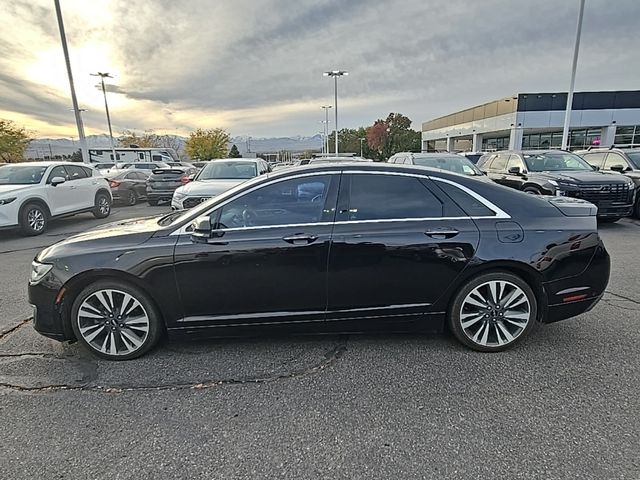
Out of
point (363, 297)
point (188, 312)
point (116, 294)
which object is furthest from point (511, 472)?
point (116, 294)

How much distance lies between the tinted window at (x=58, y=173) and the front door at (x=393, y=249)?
29.9ft

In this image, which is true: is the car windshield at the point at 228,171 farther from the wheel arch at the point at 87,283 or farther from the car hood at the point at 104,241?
the wheel arch at the point at 87,283

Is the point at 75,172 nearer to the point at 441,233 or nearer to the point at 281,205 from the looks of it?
the point at 281,205

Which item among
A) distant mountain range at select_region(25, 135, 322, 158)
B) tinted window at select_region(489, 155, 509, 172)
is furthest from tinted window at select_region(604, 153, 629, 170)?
distant mountain range at select_region(25, 135, 322, 158)

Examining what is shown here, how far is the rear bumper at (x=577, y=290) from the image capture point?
313cm

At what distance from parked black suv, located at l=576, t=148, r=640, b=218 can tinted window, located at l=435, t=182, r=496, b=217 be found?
340 inches

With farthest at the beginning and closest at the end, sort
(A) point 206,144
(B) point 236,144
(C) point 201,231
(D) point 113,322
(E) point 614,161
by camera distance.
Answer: (B) point 236,144 < (A) point 206,144 < (E) point 614,161 < (D) point 113,322 < (C) point 201,231

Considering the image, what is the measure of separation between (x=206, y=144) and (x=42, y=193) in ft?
156

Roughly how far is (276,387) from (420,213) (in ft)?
5.81

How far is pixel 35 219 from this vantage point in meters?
8.62

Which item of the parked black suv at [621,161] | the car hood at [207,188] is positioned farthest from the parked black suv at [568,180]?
the car hood at [207,188]

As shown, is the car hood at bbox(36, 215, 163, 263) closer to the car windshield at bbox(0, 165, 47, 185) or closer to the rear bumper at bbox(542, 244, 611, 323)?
the rear bumper at bbox(542, 244, 611, 323)

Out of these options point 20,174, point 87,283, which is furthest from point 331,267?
point 20,174

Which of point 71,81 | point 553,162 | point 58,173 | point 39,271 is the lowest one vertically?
point 39,271
